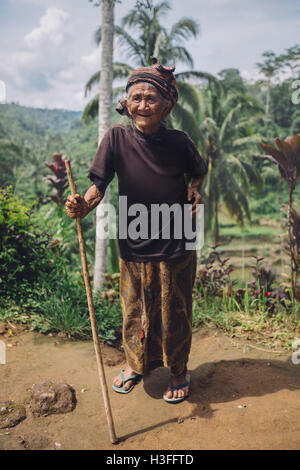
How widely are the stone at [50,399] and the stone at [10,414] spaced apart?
0.23ft

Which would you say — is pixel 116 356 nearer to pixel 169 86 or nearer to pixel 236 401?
pixel 236 401

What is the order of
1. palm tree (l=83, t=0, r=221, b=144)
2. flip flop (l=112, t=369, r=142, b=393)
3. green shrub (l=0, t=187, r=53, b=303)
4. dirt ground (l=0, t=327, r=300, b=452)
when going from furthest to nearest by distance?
palm tree (l=83, t=0, r=221, b=144) → green shrub (l=0, t=187, r=53, b=303) → flip flop (l=112, t=369, r=142, b=393) → dirt ground (l=0, t=327, r=300, b=452)

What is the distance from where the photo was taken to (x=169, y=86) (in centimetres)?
242

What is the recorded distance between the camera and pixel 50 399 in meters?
2.49

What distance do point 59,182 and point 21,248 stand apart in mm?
2149

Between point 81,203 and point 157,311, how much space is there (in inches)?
35.7

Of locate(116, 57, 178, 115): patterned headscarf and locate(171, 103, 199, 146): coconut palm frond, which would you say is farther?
→ locate(171, 103, 199, 146): coconut palm frond

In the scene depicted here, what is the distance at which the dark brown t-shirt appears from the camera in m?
2.47

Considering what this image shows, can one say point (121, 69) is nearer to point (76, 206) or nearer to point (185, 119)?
point (185, 119)

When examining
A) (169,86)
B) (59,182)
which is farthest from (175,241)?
(59,182)

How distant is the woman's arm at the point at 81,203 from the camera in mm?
2289

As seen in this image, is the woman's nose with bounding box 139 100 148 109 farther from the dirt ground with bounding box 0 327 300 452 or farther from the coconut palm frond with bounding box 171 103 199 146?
the coconut palm frond with bounding box 171 103 199 146

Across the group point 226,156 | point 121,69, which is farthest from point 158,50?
point 226,156

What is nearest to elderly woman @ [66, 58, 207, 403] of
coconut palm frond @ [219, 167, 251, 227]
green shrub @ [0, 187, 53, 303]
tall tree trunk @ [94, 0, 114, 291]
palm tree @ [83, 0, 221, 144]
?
green shrub @ [0, 187, 53, 303]
